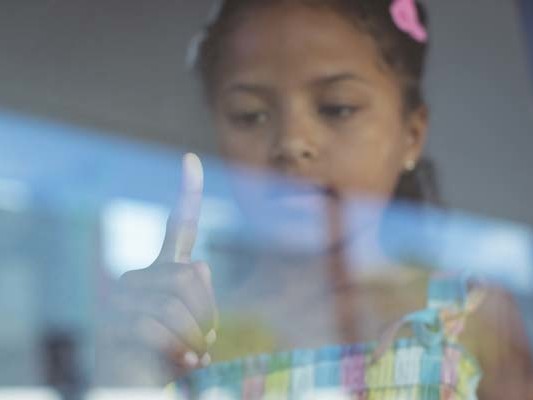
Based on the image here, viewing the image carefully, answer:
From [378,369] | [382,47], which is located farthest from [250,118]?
[378,369]

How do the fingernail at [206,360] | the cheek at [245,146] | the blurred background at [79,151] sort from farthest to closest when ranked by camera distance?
the cheek at [245,146]
the fingernail at [206,360]
the blurred background at [79,151]

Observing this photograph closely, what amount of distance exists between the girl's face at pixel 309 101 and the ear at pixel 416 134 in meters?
0.04

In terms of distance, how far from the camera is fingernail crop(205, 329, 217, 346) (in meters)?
1.12

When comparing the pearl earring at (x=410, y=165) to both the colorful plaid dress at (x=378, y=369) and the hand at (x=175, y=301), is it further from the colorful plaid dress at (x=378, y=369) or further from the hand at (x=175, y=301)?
the hand at (x=175, y=301)

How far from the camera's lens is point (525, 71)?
1575mm

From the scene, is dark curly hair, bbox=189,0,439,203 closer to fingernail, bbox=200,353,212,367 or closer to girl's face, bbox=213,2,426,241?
girl's face, bbox=213,2,426,241

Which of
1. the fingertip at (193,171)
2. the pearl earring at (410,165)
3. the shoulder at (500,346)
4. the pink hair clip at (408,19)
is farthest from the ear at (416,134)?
the fingertip at (193,171)

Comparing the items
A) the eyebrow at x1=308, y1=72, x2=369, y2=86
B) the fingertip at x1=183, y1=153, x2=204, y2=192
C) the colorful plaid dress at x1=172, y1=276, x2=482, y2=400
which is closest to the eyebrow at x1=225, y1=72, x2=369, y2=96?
the eyebrow at x1=308, y1=72, x2=369, y2=86

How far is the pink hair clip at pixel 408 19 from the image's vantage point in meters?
1.37

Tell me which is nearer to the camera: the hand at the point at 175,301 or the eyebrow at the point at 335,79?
the hand at the point at 175,301

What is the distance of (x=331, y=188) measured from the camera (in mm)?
1258

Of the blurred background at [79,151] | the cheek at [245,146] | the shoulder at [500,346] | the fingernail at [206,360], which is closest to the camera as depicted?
the blurred background at [79,151]

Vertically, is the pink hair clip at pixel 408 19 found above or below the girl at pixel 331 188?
above

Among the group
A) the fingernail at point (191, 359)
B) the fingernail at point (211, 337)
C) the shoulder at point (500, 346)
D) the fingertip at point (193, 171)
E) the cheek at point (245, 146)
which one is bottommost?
the fingernail at point (191, 359)
